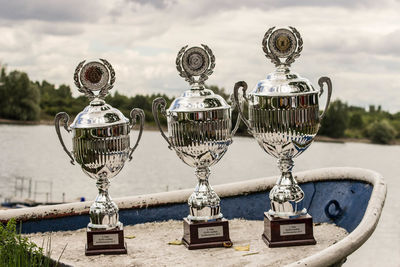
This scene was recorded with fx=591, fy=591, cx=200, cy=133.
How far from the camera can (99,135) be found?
346cm

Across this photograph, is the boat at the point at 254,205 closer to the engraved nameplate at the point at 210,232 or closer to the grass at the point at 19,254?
the grass at the point at 19,254

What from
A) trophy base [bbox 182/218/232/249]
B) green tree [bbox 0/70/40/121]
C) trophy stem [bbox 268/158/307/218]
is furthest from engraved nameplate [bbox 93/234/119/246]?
green tree [bbox 0/70/40/121]

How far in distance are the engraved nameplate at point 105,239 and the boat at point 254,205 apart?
20 cm

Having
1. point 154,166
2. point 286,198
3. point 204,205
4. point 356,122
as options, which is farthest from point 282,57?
point 154,166

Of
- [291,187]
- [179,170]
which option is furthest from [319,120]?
[179,170]

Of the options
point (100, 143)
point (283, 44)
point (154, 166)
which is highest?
point (283, 44)

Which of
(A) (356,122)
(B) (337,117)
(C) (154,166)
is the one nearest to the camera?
(B) (337,117)

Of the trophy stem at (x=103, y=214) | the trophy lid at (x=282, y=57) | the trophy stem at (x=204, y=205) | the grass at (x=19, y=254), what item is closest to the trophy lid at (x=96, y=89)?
the trophy stem at (x=103, y=214)

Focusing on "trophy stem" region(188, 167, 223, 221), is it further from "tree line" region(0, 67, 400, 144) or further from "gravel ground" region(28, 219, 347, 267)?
"tree line" region(0, 67, 400, 144)

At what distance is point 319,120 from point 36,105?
5439 cm

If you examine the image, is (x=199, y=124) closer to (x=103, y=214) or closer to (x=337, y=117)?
(x=103, y=214)

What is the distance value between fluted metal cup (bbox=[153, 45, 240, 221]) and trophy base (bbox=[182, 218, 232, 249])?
0.16 ft

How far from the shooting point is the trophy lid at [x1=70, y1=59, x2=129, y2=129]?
3500 millimetres

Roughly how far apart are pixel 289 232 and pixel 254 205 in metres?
0.96
